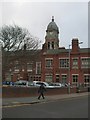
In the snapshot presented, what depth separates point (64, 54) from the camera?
89562mm

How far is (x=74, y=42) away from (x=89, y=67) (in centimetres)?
845

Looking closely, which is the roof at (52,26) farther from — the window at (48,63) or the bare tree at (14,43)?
the bare tree at (14,43)

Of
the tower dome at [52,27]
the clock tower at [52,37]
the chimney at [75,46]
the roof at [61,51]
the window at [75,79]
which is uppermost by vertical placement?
the tower dome at [52,27]

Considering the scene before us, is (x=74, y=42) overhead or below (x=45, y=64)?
overhead

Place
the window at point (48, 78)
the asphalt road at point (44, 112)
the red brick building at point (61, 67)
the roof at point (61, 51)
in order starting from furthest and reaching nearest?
the window at point (48, 78), the roof at point (61, 51), the red brick building at point (61, 67), the asphalt road at point (44, 112)

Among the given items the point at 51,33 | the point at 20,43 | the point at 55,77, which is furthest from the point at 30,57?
the point at 51,33

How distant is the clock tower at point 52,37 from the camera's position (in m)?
96.3

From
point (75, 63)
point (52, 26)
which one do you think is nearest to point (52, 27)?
point (52, 26)

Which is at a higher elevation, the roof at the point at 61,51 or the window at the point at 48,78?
the roof at the point at 61,51

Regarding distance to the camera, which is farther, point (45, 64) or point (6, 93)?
point (45, 64)

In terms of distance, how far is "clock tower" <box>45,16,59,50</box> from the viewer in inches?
3792

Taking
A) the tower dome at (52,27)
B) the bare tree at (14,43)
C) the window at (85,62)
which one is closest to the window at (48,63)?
the window at (85,62)

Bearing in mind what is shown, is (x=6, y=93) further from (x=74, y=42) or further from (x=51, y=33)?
(x=51, y=33)

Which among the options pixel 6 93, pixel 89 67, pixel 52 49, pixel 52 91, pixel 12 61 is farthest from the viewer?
pixel 52 49
